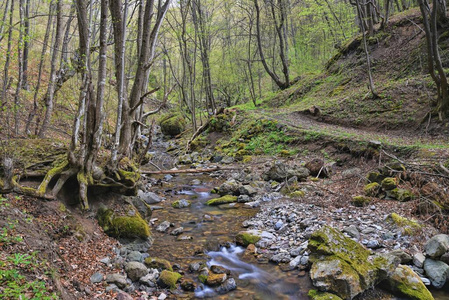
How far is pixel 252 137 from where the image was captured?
1691cm

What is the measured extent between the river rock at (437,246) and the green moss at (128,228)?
5.57 metres

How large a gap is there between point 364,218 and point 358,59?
15.2 m

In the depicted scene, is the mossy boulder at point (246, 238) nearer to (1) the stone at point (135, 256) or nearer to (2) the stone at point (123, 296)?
(1) the stone at point (135, 256)

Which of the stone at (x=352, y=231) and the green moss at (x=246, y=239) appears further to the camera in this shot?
the green moss at (x=246, y=239)

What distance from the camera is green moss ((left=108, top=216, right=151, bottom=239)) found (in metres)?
5.98

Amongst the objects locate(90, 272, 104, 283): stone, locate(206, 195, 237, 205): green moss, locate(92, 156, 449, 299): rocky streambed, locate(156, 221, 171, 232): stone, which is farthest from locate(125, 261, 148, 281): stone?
locate(206, 195, 237, 205): green moss

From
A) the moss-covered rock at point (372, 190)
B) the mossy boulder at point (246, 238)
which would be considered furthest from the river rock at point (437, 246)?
the mossy boulder at point (246, 238)

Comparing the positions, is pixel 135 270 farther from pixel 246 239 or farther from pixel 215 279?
pixel 246 239

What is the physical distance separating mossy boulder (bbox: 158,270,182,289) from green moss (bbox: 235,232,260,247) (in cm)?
198

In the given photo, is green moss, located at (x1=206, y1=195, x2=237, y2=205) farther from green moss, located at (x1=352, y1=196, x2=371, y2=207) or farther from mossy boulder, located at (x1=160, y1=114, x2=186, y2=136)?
mossy boulder, located at (x1=160, y1=114, x2=186, y2=136)

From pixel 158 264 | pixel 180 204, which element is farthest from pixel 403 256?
pixel 180 204

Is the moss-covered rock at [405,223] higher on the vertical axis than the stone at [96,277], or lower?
lower

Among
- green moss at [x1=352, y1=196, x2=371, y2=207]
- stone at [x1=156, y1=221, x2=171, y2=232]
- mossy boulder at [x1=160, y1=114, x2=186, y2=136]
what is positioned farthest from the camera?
mossy boulder at [x1=160, y1=114, x2=186, y2=136]

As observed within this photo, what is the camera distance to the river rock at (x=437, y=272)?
455 centimetres
